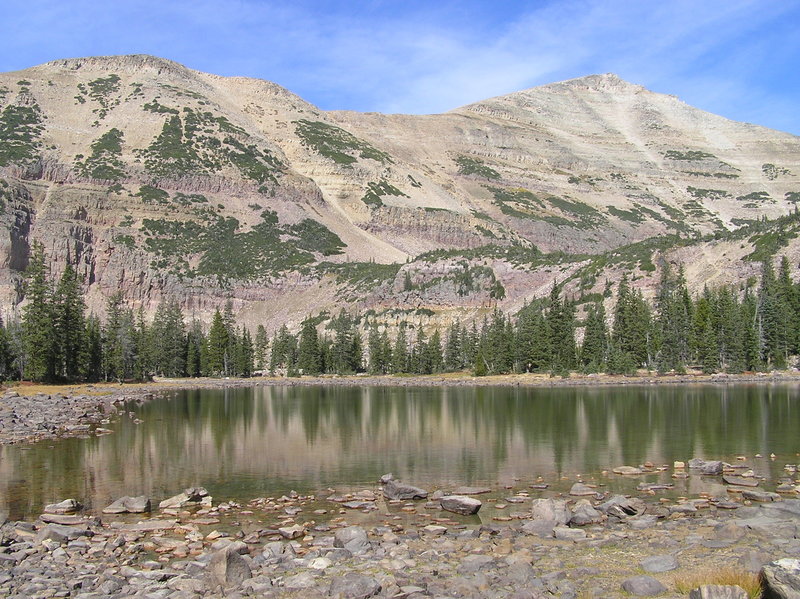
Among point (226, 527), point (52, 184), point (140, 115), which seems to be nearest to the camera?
point (226, 527)

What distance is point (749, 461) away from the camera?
A: 28.6 metres

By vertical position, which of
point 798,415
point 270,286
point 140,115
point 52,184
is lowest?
point 798,415

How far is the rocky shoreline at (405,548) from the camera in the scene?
13453 millimetres

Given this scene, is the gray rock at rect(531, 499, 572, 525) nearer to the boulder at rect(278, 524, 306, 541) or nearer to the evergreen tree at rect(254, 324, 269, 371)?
the boulder at rect(278, 524, 306, 541)

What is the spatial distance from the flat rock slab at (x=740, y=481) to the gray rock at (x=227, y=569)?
16.9m

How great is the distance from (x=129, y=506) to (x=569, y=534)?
13.3 m

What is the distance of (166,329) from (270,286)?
37334 mm

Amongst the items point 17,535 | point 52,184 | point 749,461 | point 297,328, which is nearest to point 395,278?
point 297,328

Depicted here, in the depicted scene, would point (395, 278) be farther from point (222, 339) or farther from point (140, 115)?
point (140, 115)

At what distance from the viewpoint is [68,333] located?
81.9 m

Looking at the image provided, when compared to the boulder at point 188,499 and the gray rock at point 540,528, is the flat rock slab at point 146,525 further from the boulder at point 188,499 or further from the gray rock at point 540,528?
the gray rock at point 540,528

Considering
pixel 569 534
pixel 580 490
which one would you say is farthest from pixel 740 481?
pixel 569 534

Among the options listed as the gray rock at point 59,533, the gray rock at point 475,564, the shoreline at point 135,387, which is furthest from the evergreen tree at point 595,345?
the gray rock at point 59,533

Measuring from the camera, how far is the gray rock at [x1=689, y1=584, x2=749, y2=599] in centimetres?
1066
